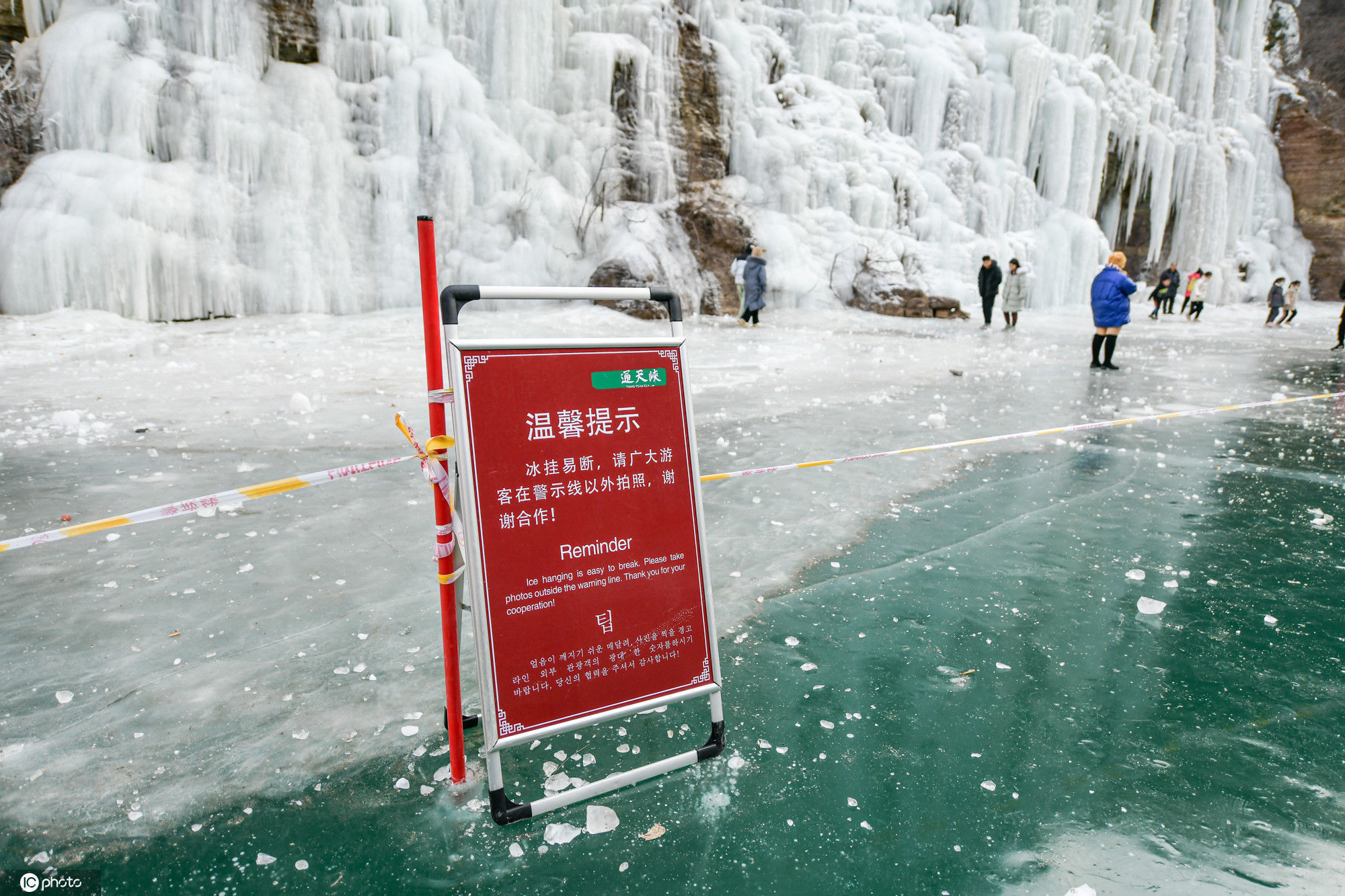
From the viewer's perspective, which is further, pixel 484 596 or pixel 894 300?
pixel 894 300

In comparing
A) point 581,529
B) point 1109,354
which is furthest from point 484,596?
point 1109,354

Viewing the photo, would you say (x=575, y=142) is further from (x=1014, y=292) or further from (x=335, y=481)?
(x=335, y=481)

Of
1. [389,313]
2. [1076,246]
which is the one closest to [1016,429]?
[389,313]

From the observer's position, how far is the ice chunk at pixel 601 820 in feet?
6.17

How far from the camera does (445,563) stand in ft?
6.31

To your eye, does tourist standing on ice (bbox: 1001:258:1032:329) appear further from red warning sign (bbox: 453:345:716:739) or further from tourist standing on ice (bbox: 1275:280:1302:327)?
red warning sign (bbox: 453:345:716:739)

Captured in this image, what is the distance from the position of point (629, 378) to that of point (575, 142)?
14.8 meters

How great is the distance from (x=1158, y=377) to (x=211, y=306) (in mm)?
14519

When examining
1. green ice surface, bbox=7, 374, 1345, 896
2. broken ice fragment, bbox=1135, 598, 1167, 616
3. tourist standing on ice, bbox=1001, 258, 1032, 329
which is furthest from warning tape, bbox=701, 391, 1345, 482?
tourist standing on ice, bbox=1001, 258, 1032, 329

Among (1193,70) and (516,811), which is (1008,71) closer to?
(1193,70)

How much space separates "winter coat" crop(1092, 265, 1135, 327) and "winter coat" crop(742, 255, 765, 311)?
614 cm

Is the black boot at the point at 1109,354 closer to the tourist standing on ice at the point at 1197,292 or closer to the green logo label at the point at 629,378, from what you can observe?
the green logo label at the point at 629,378

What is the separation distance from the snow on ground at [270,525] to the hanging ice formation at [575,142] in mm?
2581

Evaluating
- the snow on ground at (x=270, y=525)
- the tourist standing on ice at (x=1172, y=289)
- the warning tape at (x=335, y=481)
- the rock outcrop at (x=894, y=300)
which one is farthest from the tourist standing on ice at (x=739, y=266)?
the tourist standing on ice at (x=1172, y=289)
